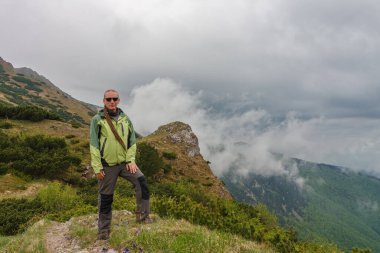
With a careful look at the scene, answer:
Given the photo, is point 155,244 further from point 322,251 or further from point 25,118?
point 25,118

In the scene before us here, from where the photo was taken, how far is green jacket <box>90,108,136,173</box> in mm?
8734

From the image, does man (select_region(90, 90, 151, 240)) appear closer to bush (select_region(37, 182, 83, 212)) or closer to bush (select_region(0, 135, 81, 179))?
bush (select_region(37, 182, 83, 212))

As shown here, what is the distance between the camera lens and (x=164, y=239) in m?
8.09

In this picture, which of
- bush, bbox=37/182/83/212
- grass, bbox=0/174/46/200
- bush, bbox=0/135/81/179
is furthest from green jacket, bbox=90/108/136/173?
bush, bbox=0/135/81/179

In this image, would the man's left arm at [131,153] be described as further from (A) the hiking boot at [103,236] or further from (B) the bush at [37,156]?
(B) the bush at [37,156]

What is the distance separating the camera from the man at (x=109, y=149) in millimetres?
8789

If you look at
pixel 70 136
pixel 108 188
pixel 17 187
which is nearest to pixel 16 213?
pixel 17 187

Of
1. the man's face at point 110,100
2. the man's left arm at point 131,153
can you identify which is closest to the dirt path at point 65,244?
the man's left arm at point 131,153

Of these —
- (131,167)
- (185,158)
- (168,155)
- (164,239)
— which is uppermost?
(131,167)

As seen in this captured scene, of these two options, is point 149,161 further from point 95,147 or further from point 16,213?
point 95,147

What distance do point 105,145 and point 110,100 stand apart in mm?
1171

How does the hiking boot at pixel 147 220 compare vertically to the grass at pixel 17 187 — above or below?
above

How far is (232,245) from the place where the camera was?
8.27 m

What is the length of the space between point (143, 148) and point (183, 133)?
20.6m
